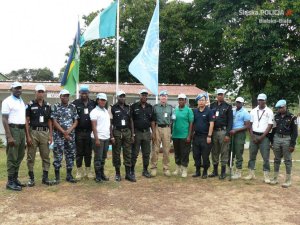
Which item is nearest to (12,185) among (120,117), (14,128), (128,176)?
(14,128)

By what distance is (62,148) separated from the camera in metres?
6.75

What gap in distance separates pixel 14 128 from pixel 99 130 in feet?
5.28

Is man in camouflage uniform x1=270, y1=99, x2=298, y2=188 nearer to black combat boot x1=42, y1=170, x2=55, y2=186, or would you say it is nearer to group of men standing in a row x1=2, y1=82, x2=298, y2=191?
group of men standing in a row x1=2, y1=82, x2=298, y2=191

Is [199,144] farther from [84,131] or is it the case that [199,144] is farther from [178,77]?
[178,77]

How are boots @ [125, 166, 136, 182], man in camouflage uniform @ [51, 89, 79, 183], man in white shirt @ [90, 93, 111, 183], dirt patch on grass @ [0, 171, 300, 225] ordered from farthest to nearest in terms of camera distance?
boots @ [125, 166, 136, 182] → man in white shirt @ [90, 93, 111, 183] → man in camouflage uniform @ [51, 89, 79, 183] → dirt patch on grass @ [0, 171, 300, 225]

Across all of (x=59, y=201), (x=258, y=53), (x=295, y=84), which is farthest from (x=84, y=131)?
(x=295, y=84)

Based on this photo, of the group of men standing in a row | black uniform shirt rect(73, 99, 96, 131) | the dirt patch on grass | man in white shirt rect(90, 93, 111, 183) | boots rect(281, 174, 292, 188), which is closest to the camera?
the dirt patch on grass

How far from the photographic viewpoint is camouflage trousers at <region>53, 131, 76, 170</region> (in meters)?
6.72

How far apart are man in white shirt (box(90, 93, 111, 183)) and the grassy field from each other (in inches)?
20.7

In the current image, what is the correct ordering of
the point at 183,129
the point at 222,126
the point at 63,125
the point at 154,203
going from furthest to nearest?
the point at 183,129 → the point at 222,126 → the point at 63,125 → the point at 154,203

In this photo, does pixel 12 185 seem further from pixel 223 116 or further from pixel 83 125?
pixel 223 116

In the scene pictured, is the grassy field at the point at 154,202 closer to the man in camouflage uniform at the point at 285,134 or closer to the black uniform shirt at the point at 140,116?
the man in camouflage uniform at the point at 285,134

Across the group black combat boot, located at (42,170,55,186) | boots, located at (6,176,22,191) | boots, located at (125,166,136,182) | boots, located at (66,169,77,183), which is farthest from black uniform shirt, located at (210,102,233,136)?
boots, located at (6,176,22,191)

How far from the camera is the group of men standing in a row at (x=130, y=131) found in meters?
6.56
